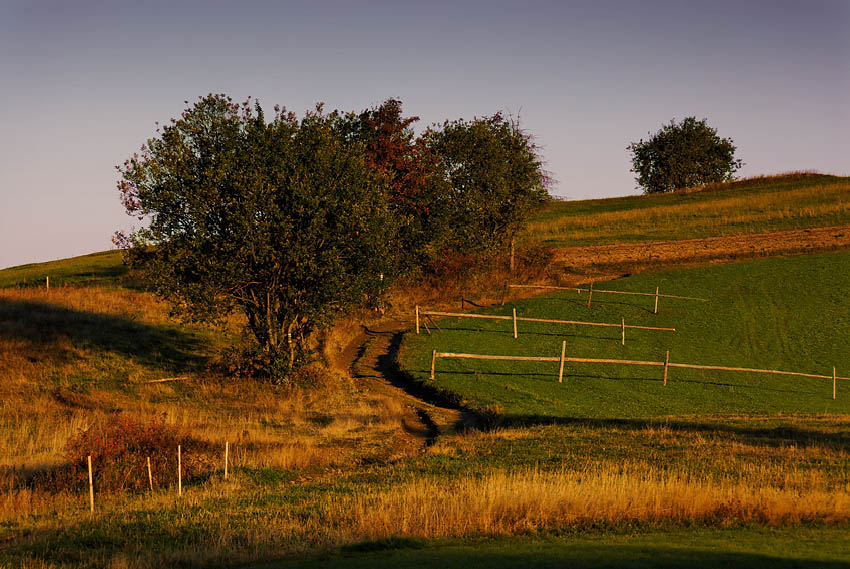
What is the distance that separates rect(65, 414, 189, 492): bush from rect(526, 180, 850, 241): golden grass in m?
69.6

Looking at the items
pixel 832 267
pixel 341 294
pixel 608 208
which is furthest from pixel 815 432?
pixel 608 208

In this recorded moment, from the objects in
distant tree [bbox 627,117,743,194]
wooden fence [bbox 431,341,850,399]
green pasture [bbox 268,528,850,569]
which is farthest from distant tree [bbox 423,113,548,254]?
distant tree [bbox 627,117,743,194]

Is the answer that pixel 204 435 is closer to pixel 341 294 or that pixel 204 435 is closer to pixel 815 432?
pixel 341 294

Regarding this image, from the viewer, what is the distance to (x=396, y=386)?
44875mm

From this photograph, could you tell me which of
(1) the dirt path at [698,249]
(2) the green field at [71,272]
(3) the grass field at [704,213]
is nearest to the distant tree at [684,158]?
(3) the grass field at [704,213]

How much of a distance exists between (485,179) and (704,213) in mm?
44527

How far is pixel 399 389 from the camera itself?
44219mm

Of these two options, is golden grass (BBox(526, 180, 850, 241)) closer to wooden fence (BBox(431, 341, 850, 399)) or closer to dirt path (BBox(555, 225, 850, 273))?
dirt path (BBox(555, 225, 850, 273))

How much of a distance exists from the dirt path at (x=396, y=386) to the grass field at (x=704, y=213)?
30313 mm

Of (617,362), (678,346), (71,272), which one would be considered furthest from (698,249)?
(71,272)

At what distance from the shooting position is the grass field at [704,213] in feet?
293

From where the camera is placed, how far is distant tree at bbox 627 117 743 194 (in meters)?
156

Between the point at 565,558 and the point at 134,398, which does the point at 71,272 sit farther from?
the point at 565,558

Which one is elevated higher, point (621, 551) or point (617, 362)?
point (621, 551)
